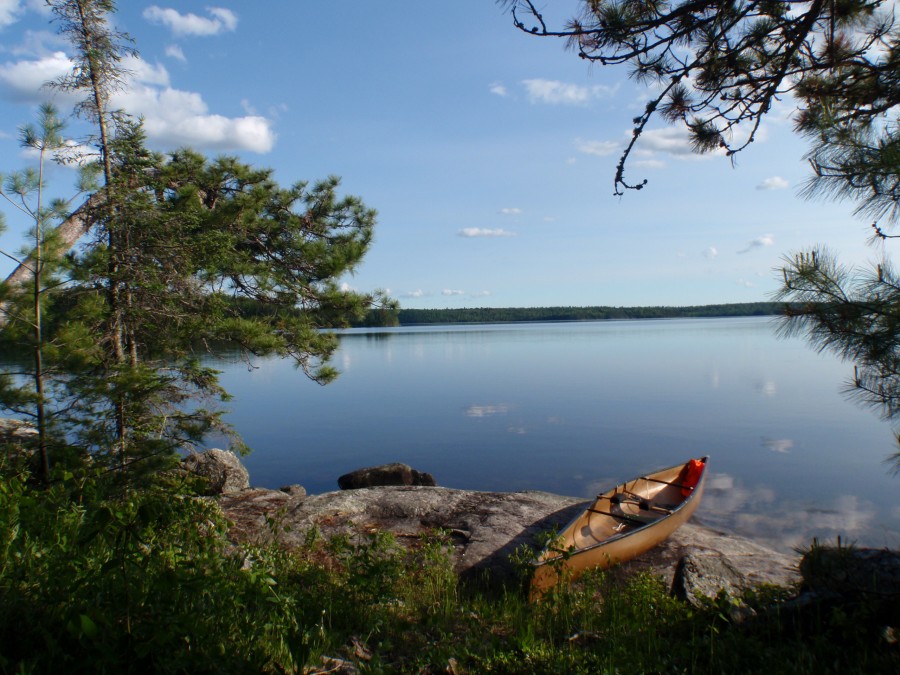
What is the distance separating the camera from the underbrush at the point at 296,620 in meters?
2.84

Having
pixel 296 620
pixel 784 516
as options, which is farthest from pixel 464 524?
pixel 784 516

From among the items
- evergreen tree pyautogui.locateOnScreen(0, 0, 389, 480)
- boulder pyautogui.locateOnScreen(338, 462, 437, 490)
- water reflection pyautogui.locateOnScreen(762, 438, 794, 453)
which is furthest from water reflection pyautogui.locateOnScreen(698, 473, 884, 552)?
evergreen tree pyautogui.locateOnScreen(0, 0, 389, 480)

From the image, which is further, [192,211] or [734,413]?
[734,413]

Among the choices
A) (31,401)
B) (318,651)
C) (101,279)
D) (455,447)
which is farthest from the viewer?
(455,447)

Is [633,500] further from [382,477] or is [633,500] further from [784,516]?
[382,477]

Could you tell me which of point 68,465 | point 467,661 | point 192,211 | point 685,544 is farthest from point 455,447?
point 467,661

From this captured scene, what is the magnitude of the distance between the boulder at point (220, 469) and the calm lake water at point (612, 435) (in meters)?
2.32

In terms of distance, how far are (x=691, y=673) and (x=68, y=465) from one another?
19.4 feet

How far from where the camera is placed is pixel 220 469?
38.0 ft

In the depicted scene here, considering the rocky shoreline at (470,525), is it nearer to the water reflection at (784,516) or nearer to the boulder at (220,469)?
the water reflection at (784,516)

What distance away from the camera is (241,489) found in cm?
1125

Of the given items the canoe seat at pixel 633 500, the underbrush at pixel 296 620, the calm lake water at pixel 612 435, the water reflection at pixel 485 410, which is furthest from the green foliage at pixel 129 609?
the water reflection at pixel 485 410

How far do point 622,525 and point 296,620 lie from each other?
6215mm

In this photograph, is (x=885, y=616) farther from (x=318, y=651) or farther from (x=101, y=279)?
(x=101, y=279)
